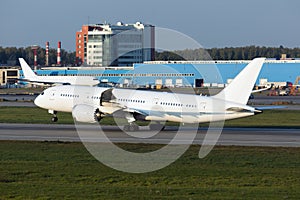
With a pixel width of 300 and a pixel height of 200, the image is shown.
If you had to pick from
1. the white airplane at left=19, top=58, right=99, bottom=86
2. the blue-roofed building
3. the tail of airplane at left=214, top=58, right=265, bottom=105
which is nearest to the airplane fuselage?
the tail of airplane at left=214, top=58, right=265, bottom=105

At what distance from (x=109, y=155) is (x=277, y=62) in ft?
408

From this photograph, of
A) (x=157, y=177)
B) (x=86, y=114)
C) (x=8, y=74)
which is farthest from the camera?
(x=8, y=74)

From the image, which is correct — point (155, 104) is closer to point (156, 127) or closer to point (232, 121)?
point (156, 127)

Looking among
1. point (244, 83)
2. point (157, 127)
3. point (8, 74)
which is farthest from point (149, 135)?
point (8, 74)

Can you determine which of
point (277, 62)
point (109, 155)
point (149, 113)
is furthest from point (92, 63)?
point (109, 155)

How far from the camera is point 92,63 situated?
19788cm

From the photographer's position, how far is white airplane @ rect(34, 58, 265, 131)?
42.6 m

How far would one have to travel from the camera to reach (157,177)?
26.5 metres

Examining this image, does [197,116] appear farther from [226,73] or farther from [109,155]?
[226,73]

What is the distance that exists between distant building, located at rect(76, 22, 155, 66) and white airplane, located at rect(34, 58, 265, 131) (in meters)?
140

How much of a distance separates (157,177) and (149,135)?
17520 millimetres

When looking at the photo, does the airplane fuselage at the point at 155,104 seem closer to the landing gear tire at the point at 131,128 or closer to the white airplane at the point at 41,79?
the landing gear tire at the point at 131,128

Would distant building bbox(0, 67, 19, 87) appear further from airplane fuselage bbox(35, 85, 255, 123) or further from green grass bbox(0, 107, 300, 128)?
airplane fuselage bbox(35, 85, 255, 123)

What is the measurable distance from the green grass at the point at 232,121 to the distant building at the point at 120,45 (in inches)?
4747
